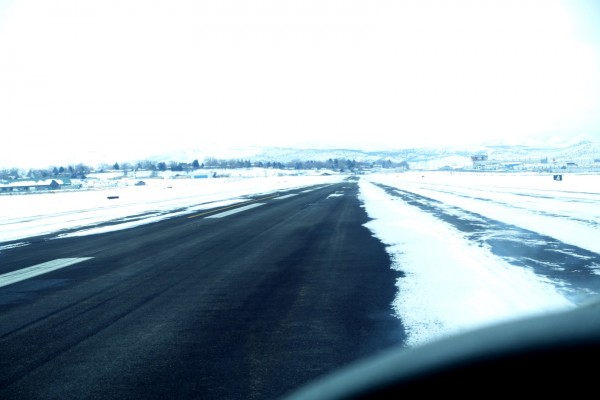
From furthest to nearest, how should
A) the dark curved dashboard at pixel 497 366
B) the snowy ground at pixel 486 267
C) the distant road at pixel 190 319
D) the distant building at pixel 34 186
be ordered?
the distant building at pixel 34 186, the snowy ground at pixel 486 267, the distant road at pixel 190 319, the dark curved dashboard at pixel 497 366

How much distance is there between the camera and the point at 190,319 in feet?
18.1

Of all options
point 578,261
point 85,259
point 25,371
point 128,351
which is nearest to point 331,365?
point 128,351

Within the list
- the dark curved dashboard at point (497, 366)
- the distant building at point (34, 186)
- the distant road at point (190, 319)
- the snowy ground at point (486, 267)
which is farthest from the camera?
the distant building at point (34, 186)

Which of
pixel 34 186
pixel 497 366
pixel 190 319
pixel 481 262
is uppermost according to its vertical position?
pixel 497 366

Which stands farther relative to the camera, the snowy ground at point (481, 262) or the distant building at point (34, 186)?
the distant building at point (34, 186)

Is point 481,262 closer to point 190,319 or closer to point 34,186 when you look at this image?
point 190,319

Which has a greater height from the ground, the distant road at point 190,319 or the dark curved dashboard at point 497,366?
the dark curved dashboard at point 497,366

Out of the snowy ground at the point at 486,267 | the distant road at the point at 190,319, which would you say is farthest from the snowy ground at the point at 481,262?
the distant road at the point at 190,319

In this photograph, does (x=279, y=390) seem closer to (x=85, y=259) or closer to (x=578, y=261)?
(x=578, y=261)

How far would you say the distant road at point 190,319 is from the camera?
3889mm

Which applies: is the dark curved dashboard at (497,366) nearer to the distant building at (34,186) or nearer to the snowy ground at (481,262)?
the snowy ground at (481,262)

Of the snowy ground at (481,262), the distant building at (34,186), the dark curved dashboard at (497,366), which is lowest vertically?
the distant building at (34,186)

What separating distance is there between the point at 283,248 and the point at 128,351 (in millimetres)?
6239

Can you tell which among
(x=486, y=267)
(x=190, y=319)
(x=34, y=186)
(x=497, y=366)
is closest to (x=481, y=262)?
(x=486, y=267)
